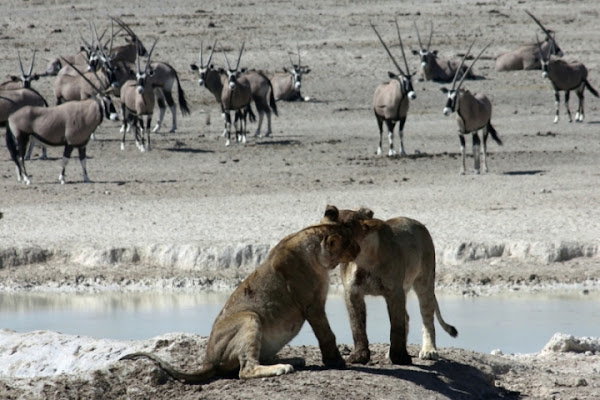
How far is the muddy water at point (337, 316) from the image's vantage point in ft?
36.3

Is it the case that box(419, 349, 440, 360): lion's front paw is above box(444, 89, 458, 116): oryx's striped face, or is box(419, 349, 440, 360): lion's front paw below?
below

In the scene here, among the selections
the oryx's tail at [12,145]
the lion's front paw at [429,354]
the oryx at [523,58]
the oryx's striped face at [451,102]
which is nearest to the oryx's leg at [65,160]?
the oryx's tail at [12,145]

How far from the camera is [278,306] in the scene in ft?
23.2

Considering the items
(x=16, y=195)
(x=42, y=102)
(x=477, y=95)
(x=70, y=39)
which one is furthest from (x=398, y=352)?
(x=70, y=39)

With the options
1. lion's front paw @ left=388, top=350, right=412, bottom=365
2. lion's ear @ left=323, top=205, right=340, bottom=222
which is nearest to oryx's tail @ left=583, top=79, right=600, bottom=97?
lion's front paw @ left=388, top=350, right=412, bottom=365

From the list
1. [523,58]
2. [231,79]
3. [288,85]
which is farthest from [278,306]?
[523,58]

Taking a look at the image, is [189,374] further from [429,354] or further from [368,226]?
[429,354]

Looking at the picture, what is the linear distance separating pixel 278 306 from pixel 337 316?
4.97 metres

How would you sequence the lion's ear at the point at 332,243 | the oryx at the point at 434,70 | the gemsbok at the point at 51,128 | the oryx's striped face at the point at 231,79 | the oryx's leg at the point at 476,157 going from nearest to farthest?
the lion's ear at the point at 332,243 → the gemsbok at the point at 51,128 → the oryx's leg at the point at 476,157 → the oryx's striped face at the point at 231,79 → the oryx at the point at 434,70

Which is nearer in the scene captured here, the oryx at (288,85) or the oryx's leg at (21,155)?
the oryx's leg at (21,155)

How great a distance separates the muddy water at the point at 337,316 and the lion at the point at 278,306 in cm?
350

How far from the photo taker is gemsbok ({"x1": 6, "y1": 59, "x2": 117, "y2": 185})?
811 inches

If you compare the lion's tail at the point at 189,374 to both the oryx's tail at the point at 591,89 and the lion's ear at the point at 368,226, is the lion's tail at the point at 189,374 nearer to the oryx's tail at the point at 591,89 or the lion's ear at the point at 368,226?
the lion's ear at the point at 368,226

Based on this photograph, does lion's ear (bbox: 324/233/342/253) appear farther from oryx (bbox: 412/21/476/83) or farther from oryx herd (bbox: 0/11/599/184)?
oryx (bbox: 412/21/476/83)
